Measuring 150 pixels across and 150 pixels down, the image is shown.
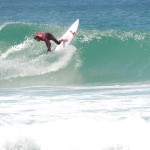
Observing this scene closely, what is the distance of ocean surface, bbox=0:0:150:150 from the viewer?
13.5m

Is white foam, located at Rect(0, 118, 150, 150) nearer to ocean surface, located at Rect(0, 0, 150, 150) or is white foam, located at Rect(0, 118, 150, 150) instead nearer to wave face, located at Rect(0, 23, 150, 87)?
ocean surface, located at Rect(0, 0, 150, 150)

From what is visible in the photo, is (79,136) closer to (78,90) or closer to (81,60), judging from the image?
(78,90)

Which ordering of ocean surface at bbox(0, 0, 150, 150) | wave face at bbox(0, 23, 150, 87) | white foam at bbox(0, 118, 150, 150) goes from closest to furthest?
white foam at bbox(0, 118, 150, 150) → ocean surface at bbox(0, 0, 150, 150) → wave face at bbox(0, 23, 150, 87)

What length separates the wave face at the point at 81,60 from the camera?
21938mm

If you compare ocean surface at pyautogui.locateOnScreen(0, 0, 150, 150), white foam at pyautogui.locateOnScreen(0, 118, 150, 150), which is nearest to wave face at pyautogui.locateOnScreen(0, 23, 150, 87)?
ocean surface at pyautogui.locateOnScreen(0, 0, 150, 150)

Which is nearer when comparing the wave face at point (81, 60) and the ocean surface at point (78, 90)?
the ocean surface at point (78, 90)

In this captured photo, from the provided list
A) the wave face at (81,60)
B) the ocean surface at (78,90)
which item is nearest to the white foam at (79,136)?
the ocean surface at (78,90)

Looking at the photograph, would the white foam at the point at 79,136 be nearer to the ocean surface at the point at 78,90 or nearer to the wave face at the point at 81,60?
the ocean surface at the point at 78,90

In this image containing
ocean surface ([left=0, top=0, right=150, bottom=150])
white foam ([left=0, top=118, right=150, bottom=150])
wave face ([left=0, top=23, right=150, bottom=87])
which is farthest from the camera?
wave face ([left=0, top=23, right=150, bottom=87])

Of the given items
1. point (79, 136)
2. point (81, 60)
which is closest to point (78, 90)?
point (79, 136)

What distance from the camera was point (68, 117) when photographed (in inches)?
592

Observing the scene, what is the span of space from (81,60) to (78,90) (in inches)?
223

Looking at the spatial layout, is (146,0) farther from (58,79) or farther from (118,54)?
(58,79)

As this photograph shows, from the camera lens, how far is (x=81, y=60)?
24.4m
